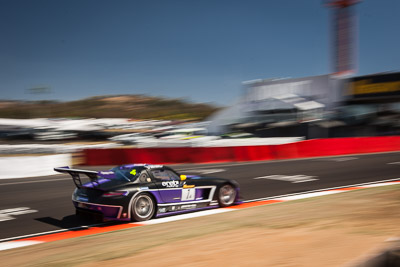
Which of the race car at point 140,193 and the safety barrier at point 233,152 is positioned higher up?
the safety barrier at point 233,152

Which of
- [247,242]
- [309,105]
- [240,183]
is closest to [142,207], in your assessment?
[247,242]

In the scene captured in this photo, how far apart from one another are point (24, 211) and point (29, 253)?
404 cm

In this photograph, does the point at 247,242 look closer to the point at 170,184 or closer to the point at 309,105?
the point at 170,184

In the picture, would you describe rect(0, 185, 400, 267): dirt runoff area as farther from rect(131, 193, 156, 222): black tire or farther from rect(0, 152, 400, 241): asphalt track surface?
rect(0, 152, 400, 241): asphalt track surface

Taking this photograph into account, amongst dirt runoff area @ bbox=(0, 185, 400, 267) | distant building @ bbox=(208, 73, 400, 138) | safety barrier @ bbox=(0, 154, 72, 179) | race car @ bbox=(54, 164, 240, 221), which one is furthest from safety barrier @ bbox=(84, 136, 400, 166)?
dirt runoff area @ bbox=(0, 185, 400, 267)

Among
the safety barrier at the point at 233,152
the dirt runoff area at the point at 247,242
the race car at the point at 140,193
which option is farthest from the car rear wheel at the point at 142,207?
the safety barrier at the point at 233,152

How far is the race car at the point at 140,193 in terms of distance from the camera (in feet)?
23.9

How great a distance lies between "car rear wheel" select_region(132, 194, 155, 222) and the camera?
7518 millimetres

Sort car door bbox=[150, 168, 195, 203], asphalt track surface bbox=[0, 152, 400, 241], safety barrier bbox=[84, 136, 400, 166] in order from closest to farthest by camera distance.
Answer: car door bbox=[150, 168, 195, 203], asphalt track surface bbox=[0, 152, 400, 241], safety barrier bbox=[84, 136, 400, 166]

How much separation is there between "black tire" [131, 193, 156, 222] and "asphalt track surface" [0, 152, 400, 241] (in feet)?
3.53

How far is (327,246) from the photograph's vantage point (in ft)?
13.8

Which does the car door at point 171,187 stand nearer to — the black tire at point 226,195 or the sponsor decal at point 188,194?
the sponsor decal at point 188,194

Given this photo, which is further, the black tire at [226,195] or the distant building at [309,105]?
the distant building at [309,105]

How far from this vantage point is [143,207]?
25.3 ft
